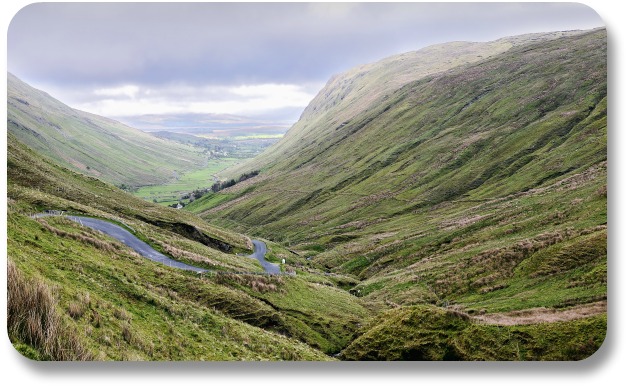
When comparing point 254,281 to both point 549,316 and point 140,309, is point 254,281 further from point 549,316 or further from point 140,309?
point 549,316

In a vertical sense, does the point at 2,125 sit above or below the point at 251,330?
above

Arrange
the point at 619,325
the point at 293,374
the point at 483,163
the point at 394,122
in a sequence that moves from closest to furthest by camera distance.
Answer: the point at 293,374 → the point at 619,325 → the point at 483,163 → the point at 394,122

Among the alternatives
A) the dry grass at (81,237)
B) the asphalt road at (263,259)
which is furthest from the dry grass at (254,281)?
the asphalt road at (263,259)

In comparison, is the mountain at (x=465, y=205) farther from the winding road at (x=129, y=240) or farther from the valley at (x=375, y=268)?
the winding road at (x=129, y=240)

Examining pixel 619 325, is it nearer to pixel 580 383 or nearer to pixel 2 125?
pixel 580 383

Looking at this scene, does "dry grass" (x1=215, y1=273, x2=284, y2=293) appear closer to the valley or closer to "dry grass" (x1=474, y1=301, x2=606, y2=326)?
the valley

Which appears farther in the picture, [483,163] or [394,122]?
[394,122]

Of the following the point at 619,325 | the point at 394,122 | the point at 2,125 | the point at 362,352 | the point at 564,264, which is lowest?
the point at 362,352

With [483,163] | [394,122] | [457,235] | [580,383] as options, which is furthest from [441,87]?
[580,383]
